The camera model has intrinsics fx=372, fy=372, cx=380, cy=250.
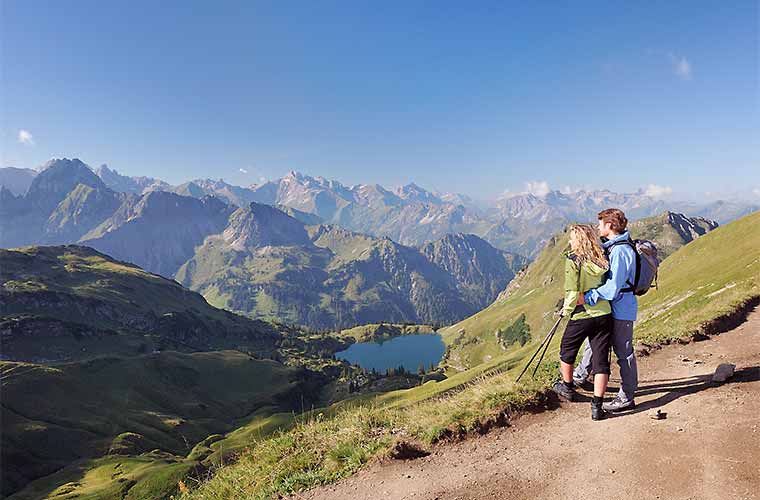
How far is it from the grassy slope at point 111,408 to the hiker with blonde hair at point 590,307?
7517cm

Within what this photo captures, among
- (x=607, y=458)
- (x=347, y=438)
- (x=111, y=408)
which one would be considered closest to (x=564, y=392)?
(x=607, y=458)

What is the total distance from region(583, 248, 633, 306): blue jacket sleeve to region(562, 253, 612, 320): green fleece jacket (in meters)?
0.19

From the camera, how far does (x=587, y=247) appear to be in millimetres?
10273

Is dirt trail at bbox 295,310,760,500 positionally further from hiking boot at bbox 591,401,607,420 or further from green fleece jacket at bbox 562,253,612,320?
green fleece jacket at bbox 562,253,612,320

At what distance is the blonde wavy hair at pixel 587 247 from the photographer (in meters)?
10.1

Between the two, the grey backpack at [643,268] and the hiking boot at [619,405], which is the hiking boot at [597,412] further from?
the grey backpack at [643,268]

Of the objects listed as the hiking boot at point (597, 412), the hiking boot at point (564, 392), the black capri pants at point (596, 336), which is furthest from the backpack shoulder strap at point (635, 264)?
the hiking boot at point (564, 392)

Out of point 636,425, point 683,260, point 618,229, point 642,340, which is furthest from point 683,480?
point 683,260

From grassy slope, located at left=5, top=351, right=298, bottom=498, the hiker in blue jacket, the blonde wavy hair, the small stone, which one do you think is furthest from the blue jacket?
grassy slope, located at left=5, top=351, right=298, bottom=498

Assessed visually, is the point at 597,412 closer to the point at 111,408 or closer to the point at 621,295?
the point at 621,295

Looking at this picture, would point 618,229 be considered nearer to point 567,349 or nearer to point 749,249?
point 567,349

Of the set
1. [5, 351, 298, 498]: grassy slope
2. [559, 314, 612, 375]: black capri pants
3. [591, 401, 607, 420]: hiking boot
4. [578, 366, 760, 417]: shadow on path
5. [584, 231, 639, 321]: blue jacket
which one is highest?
[584, 231, 639, 321]: blue jacket

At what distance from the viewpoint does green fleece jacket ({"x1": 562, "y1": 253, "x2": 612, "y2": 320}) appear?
10.1m

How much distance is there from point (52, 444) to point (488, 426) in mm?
136015
